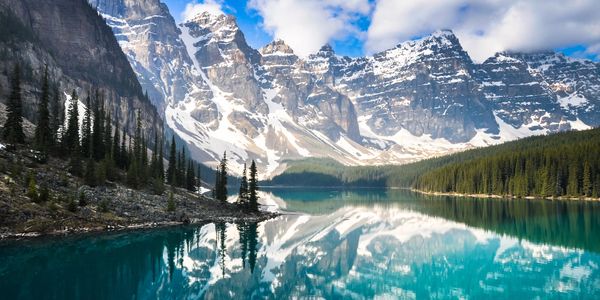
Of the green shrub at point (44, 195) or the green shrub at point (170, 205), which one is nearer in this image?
the green shrub at point (44, 195)

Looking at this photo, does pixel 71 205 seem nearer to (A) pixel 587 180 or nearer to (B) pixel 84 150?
(B) pixel 84 150

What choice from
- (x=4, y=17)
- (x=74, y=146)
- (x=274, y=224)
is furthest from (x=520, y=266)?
(x=4, y=17)

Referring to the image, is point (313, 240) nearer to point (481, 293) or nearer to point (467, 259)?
point (467, 259)

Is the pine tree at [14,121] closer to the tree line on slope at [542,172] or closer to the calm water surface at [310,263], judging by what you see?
the calm water surface at [310,263]

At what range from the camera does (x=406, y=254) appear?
54.1 meters

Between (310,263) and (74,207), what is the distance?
99.8 feet

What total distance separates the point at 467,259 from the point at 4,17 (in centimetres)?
16753

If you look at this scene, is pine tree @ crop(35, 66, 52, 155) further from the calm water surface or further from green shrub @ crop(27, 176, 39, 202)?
the calm water surface

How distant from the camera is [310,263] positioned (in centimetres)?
4853

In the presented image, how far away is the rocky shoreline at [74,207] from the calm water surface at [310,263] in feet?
11.7

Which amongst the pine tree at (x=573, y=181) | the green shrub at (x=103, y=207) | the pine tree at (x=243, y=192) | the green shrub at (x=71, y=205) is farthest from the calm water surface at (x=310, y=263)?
the pine tree at (x=573, y=181)

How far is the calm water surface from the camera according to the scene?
34.4 meters

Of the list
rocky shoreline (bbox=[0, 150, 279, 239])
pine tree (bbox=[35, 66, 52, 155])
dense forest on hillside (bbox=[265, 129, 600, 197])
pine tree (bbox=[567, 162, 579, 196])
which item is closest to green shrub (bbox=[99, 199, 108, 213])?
rocky shoreline (bbox=[0, 150, 279, 239])

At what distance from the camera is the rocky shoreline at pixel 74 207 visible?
173ft
